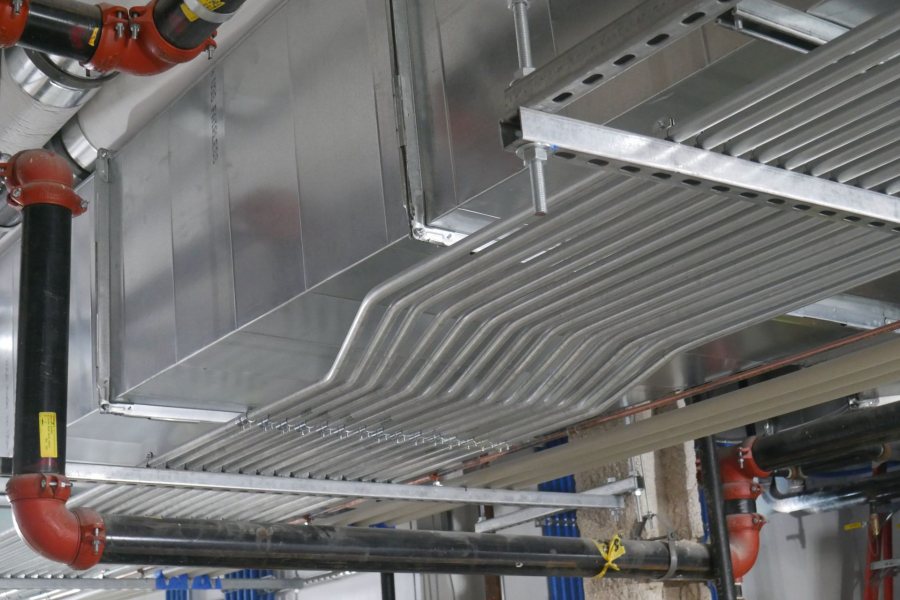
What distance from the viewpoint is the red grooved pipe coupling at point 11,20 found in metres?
3.11

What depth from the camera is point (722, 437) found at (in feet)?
26.0

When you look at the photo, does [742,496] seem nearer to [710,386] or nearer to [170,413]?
[710,386]

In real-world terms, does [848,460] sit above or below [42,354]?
below

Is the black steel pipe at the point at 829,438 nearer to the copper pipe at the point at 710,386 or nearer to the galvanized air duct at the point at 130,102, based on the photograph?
the copper pipe at the point at 710,386

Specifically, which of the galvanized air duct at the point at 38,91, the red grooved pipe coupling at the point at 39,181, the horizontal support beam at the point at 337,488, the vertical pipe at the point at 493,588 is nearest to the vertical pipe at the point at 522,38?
the red grooved pipe coupling at the point at 39,181

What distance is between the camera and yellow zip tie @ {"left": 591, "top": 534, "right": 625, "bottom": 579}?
4953 mm

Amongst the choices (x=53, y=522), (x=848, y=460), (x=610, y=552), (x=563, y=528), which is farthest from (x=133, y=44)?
(x=848, y=460)

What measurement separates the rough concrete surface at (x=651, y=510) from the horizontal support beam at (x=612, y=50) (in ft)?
12.0

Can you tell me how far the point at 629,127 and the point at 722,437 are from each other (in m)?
5.46

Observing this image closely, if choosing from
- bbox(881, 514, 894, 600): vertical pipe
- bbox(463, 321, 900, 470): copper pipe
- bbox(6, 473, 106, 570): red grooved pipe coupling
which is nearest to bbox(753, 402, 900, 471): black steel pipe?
bbox(463, 321, 900, 470): copper pipe

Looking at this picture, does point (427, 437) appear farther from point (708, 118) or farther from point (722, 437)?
point (722, 437)

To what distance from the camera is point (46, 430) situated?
3441 millimetres

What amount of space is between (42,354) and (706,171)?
7.37ft

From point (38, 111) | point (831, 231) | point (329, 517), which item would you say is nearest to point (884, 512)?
point (329, 517)
